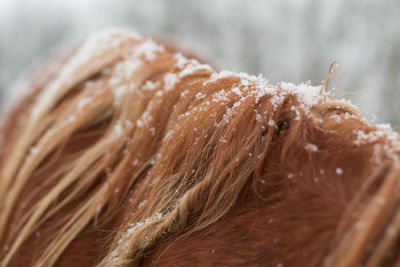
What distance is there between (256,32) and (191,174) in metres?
1.46

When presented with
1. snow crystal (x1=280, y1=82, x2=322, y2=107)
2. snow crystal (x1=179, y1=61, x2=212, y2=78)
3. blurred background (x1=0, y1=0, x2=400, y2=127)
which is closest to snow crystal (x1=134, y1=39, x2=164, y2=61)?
snow crystal (x1=179, y1=61, x2=212, y2=78)

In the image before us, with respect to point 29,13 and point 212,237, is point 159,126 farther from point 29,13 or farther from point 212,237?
point 29,13

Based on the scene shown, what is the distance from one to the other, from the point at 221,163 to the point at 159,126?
172 mm

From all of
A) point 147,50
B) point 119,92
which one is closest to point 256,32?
point 147,50

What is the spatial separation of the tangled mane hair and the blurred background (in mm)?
595

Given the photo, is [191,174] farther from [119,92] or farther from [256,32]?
[256,32]

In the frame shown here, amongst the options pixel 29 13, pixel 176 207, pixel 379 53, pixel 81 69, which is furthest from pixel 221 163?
pixel 29 13

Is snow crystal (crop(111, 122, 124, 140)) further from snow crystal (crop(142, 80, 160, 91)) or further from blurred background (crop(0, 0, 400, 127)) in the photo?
blurred background (crop(0, 0, 400, 127))

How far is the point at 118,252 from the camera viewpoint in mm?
519

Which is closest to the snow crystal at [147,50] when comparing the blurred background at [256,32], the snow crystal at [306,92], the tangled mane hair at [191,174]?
the tangled mane hair at [191,174]

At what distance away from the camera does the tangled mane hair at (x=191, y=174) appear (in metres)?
0.38

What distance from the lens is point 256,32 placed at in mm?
1822

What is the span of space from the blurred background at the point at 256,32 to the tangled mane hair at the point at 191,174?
595 millimetres

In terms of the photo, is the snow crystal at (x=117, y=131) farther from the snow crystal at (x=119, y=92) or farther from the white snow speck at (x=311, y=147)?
the white snow speck at (x=311, y=147)
